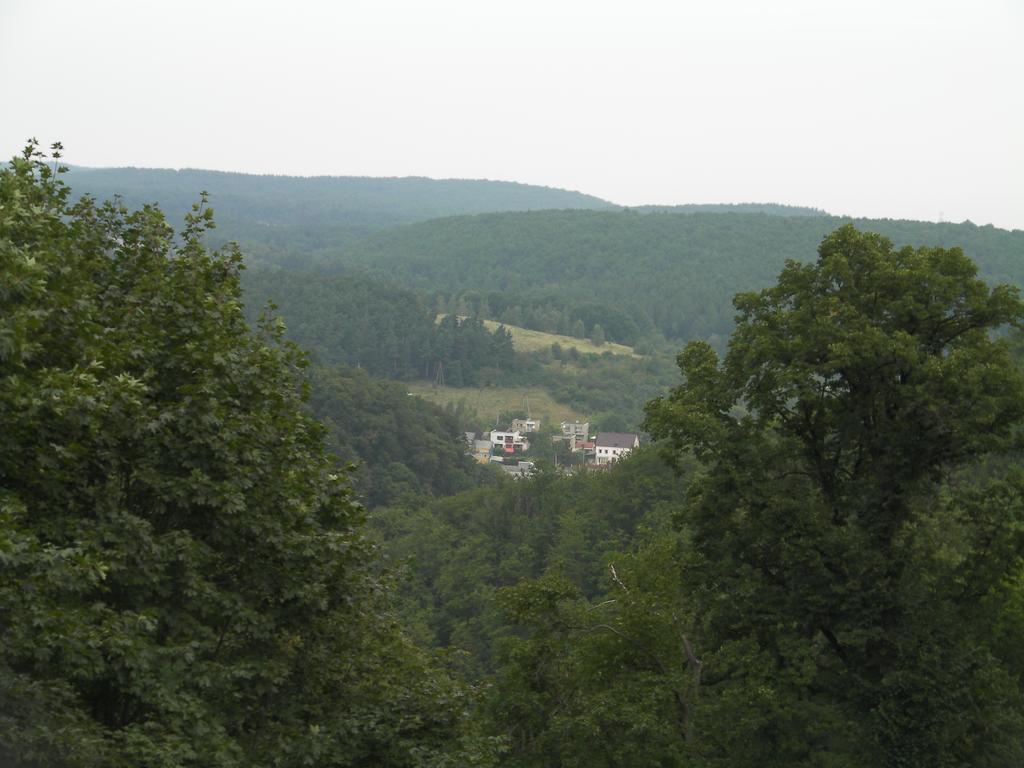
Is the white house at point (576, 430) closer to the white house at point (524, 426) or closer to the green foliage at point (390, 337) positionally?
the white house at point (524, 426)

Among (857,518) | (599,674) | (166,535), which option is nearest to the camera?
(166,535)

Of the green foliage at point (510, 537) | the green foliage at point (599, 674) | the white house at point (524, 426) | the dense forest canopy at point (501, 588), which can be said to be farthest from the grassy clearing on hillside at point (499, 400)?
the dense forest canopy at point (501, 588)

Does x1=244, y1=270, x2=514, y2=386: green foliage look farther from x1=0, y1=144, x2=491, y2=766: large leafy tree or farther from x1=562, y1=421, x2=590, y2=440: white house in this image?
x1=0, y1=144, x2=491, y2=766: large leafy tree

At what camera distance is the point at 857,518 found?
58.3 feet

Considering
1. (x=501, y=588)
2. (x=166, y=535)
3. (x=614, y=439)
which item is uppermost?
(x=166, y=535)

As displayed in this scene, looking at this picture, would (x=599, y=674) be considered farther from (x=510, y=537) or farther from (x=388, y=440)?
(x=388, y=440)

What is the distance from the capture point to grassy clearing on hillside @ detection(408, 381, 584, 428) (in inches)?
6506

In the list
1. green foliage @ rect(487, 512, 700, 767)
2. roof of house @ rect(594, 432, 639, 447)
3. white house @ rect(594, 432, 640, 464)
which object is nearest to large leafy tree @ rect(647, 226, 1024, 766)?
green foliage @ rect(487, 512, 700, 767)

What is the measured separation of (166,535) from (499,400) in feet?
524

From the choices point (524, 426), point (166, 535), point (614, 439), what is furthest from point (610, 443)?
point (166, 535)

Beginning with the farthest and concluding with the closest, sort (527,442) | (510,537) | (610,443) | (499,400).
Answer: (499,400) < (527,442) < (610,443) < (510,537)

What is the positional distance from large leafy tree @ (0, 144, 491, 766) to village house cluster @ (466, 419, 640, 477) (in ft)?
388

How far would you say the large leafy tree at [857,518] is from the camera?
15.9 meters

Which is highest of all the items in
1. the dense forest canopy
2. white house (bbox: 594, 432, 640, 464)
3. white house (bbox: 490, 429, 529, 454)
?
the dense forest canopy
